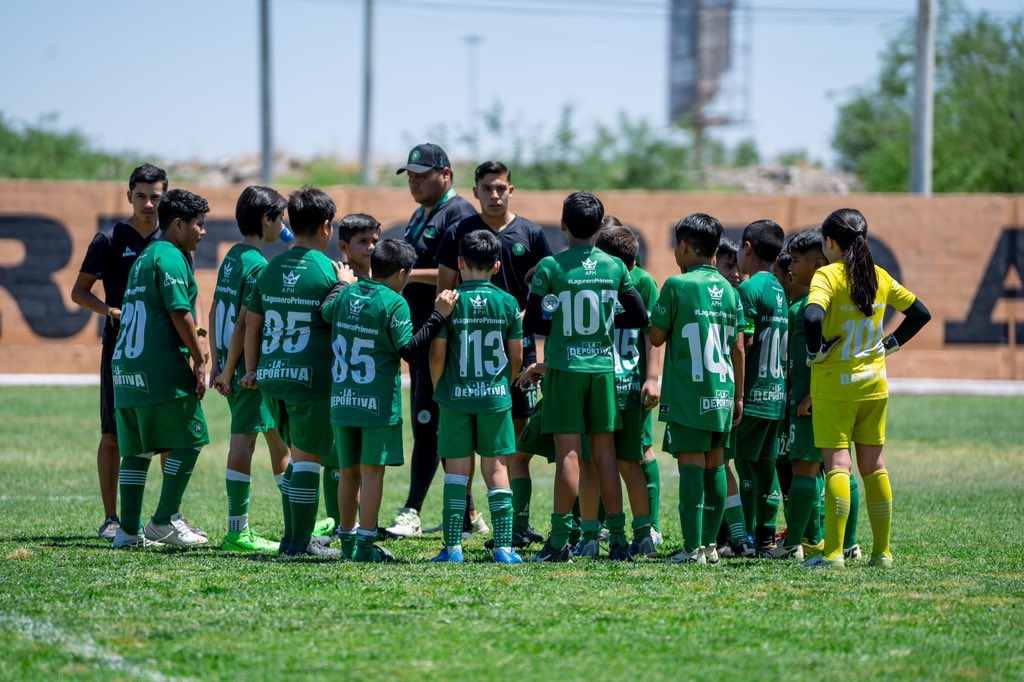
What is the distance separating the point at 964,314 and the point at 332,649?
17732 millimetres

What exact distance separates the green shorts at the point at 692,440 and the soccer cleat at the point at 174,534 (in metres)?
2.88

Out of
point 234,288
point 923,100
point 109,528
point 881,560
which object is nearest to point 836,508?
point 881,560

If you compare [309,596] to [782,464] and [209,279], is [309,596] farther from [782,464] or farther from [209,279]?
[209,279]

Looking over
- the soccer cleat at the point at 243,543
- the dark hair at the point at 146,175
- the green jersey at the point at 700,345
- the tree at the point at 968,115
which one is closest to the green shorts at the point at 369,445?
the soccer cleat at the point at 243,543

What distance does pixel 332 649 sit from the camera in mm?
4773

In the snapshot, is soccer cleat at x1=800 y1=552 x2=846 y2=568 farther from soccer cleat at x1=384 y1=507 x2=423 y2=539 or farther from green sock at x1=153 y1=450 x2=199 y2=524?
green sock at x1=153 y1=450 x2=199 y2=524

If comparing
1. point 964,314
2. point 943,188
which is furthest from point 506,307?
point 943,188

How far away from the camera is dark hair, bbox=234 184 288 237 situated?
23.7 ft

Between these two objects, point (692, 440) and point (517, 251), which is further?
point (517, 251)

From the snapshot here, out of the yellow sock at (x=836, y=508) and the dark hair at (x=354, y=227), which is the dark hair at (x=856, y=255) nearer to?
the yellow sock at (x=836, y=508)

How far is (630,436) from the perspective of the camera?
278 inches

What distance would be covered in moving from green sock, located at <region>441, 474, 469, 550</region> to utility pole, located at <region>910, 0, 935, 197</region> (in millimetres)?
17901

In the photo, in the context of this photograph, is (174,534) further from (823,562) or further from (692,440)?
(823,562)

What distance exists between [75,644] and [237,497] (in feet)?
7.57
